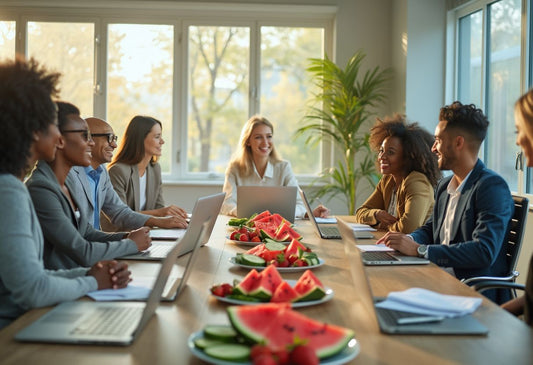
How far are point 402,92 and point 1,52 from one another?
168 inches

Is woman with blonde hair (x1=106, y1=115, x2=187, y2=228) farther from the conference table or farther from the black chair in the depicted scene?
the black chair

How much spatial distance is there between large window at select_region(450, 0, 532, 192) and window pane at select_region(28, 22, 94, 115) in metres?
3.83

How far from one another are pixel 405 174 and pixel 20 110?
2445mm

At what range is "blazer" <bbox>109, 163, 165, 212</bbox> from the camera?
4.11 m

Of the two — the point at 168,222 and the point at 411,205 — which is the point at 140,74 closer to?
the point at 168,222

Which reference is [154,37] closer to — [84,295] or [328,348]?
[84,295]

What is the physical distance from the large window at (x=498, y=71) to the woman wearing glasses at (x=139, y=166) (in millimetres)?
2553

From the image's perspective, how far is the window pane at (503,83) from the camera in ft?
15.4

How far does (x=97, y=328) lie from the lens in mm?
1482

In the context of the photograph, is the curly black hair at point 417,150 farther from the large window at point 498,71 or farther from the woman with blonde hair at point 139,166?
the woman with blonde hair at point 139,166

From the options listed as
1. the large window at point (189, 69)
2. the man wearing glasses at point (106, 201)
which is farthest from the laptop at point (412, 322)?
the large window at point (189, 69)

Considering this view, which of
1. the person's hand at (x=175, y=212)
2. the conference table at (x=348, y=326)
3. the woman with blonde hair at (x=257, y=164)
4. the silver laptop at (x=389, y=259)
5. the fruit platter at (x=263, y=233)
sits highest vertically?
the woman with blonde hair at (x=257, y=164)

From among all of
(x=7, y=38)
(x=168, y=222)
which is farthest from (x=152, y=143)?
(x=7, y=38)

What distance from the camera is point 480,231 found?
2.65 m
